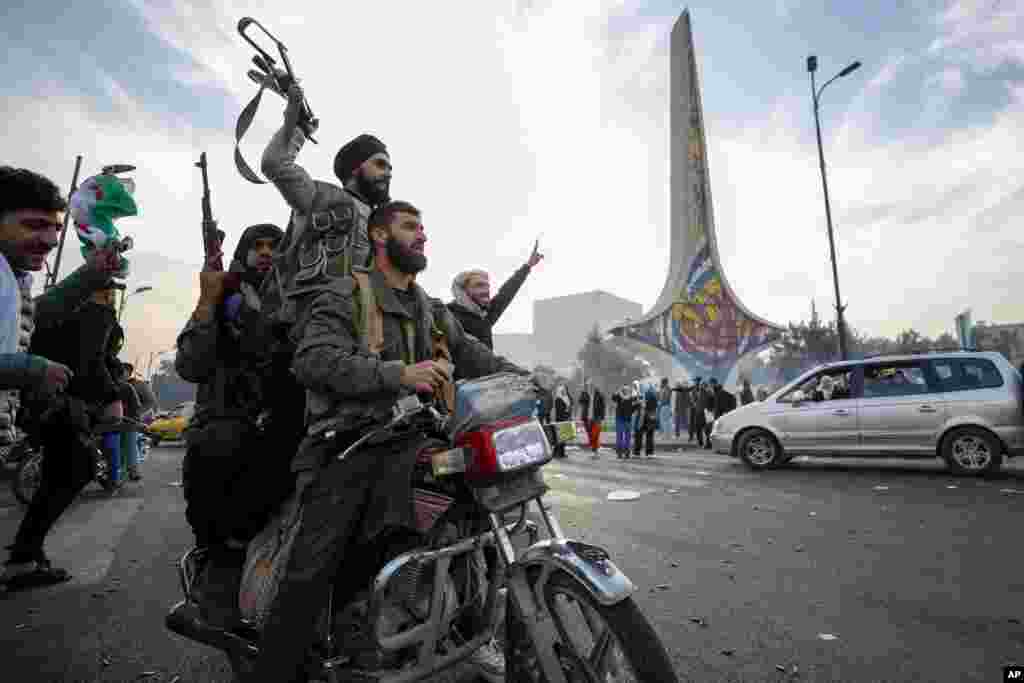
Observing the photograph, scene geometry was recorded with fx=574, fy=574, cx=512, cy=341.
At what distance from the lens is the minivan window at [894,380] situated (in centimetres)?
867

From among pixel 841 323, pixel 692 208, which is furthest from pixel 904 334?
pixel 841 323

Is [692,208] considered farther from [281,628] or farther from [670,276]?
[281,628]

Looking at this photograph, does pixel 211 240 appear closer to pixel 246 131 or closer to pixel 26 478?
pixel 246 131

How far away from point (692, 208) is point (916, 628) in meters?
29.1

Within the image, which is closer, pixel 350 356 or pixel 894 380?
pixel 350 356

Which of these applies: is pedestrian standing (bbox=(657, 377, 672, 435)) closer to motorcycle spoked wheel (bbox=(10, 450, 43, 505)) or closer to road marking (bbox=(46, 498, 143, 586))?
road marking (bbox=(46, 498, 143, 586))

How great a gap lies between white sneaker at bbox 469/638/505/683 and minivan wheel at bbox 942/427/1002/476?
8.73m

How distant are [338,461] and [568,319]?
146 metres

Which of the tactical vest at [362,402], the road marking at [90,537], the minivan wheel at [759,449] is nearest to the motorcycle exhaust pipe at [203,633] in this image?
the tactical vest at [362,402]

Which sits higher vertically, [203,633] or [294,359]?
[294,359]

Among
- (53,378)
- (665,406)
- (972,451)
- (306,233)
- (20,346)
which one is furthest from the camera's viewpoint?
(665,406)

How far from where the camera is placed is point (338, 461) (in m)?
1.89

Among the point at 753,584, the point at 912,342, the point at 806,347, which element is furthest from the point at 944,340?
the point at 753,584

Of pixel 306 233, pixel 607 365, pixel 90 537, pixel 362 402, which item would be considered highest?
pixel 607 365
